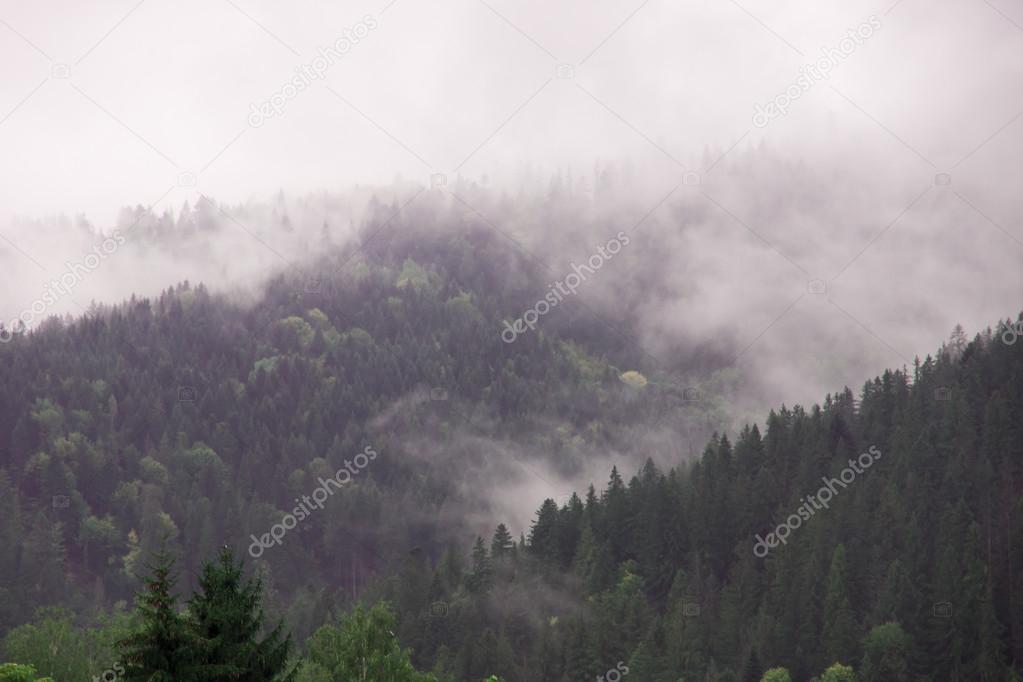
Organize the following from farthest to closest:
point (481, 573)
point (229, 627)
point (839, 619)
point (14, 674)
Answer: point (481, 573) < point (839, 619) < point (14, 674) < point (229, 627)

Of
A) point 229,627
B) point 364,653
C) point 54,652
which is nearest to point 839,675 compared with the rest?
point 364,653

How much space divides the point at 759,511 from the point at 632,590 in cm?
2235

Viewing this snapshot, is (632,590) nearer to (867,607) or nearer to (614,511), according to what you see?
(614,511)

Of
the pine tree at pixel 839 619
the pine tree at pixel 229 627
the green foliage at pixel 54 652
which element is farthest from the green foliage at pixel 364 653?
the pine tree at pixel 839 619

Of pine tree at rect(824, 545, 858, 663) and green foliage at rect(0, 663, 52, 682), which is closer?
green foliage at rect(0, 663, 52, 682)

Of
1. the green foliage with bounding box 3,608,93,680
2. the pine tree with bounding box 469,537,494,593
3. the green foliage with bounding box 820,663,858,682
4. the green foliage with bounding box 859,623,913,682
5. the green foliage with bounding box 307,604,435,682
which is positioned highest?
the pine tree with bounding box 469,537,494,593

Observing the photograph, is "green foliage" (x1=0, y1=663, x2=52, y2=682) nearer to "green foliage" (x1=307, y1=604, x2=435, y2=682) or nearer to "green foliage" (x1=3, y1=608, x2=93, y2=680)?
"green foliage" (x1=307, y1=604, x2=435, y2=682)

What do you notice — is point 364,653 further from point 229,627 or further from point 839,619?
point 839,619

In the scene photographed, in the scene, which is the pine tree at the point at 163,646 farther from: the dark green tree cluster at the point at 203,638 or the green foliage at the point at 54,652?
the green foliage at the point at 54,652

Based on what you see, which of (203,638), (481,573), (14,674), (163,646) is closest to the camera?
(163,646)

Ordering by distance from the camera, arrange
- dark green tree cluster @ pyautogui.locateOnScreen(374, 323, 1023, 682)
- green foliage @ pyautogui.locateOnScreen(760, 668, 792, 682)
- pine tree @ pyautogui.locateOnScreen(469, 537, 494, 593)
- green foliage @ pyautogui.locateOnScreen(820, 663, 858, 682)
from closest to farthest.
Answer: green foliage @ pyautogui.locateOnScreen(820, 663, 858, 682) → green foliage @ pyautogui.locateOnScreen(760, 668, 792, 682) → dark green tree cluster @ pyautogui.locateOnScreen(374, 323, 1023, 682) → pine tree @ pyautogui.locateOnScreen(469, 537, 494, 593)

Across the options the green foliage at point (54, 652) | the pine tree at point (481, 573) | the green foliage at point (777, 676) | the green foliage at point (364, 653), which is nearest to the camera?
the green foliage at point (364, 653)

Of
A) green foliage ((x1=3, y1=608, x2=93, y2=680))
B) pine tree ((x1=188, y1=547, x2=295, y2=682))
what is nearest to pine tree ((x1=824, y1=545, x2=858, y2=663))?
green foliage ((x1=3, y1=608, x2=93, y2=680))

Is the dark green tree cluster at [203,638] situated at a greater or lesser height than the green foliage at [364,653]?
lesser
